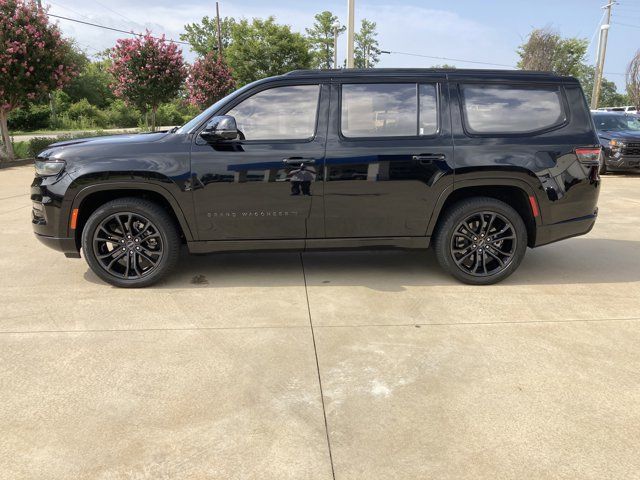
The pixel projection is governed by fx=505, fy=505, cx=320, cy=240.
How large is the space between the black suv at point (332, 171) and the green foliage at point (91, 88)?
52047 millimetres

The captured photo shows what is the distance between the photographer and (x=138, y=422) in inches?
105

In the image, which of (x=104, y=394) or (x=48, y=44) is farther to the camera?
(x=48, y=44)

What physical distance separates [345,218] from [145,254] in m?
1.86

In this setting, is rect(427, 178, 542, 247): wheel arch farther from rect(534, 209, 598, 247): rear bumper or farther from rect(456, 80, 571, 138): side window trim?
rect(456, 80, 571, 138): side window trim

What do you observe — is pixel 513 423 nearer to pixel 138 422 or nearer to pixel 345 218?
pixel 138 422

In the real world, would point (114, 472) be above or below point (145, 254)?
below

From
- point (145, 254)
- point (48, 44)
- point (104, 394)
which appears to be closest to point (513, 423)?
point (104, 394)

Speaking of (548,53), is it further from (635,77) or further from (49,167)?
(49,167)

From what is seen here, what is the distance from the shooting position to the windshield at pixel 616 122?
14.1m

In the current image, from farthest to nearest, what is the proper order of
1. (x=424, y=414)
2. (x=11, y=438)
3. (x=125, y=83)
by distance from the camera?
1. (x=125, y=83)
2. (x=424, y=414)
3. (x=11, y=438)

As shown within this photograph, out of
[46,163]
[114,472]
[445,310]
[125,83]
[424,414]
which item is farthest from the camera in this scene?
[125,83]

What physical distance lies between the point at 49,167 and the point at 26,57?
12755mm

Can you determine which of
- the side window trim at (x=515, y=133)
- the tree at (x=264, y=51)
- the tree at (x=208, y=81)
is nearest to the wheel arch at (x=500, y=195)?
the side window trim at (x=515, y=133)

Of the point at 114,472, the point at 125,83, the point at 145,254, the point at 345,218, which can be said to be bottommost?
the point at 114,472
